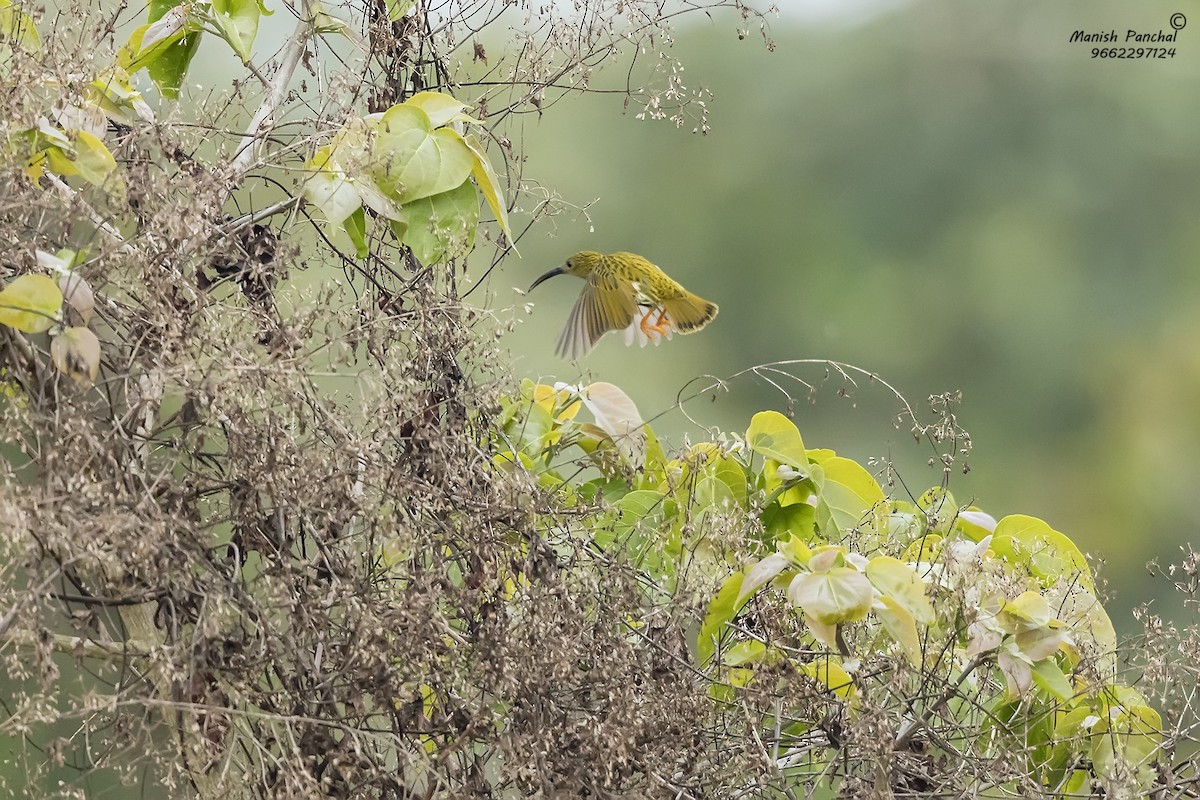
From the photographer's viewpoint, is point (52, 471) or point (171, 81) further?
point (171, 81)

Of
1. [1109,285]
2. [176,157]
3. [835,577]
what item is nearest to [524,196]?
[176,157]

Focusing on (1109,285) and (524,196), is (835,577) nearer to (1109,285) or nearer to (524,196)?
(524,196)

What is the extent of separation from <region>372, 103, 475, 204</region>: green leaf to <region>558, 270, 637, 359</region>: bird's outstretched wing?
85 cm

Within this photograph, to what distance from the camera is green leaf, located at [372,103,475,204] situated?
67cm

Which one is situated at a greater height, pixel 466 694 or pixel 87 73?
pixel 87 73

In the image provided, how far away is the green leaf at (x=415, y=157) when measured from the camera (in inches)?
26.5

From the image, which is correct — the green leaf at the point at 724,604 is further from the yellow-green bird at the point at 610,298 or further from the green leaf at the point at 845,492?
the yellow-green bird at the point at 610,298

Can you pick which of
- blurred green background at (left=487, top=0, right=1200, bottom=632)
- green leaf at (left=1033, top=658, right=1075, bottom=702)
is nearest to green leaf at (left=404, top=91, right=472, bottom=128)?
green leaf at (left=1033, top=658, right=1075, bottom=702)

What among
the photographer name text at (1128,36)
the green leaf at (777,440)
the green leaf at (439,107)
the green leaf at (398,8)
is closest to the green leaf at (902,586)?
the green leaf at (777,440)

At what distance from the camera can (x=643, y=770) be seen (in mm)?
682

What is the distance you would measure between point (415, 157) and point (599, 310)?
2.88 ft

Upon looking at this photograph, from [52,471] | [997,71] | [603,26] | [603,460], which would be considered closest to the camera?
[52,471]

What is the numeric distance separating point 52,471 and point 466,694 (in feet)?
0.74

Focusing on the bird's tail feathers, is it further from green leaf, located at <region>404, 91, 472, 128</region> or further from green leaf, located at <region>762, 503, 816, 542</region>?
green leaf, located at <region>404, 91, 472, 128</region>
